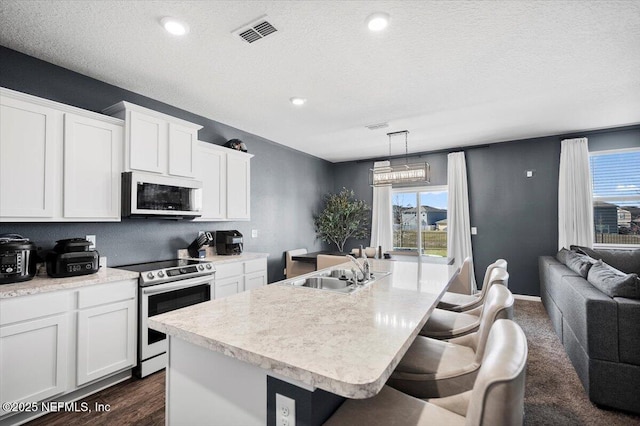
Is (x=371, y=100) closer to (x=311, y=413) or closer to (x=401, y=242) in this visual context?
(x=311, y=413)

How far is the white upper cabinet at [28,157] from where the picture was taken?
82.6 inches

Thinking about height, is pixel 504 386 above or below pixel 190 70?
below

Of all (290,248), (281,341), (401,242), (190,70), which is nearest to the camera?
(281,341)

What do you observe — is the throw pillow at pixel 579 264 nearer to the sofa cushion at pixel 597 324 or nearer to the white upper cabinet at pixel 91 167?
the sofa cushion at pixel 597 324

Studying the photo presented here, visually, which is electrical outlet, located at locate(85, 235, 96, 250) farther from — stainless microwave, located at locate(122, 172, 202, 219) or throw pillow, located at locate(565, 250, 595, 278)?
throw pillow, located at locate(565, 250, 595, 278)

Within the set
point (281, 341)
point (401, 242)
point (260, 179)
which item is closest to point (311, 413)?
point (281, 341)

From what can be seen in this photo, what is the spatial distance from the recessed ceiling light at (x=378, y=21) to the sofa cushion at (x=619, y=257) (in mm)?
4152

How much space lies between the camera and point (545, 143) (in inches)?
192

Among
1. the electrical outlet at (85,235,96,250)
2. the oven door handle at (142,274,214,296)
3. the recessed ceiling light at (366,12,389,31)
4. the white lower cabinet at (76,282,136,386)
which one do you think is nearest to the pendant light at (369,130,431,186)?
the recessed ceiling light at (366,12,389,31)

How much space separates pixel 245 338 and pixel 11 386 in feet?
6.37

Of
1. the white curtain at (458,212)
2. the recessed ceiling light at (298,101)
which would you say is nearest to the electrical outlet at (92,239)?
the recessed ceiling light at (298,101)

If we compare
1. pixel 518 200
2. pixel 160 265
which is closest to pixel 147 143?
pixel 160 265

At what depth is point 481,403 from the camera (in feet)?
2.31

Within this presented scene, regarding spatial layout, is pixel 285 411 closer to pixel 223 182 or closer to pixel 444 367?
pixel 444 367
